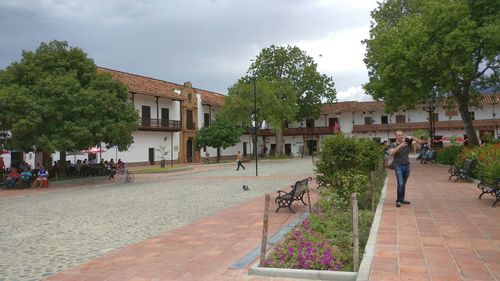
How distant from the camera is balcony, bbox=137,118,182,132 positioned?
3809cm

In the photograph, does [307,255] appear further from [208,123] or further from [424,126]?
[424,126]

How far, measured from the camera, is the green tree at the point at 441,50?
20.0 m

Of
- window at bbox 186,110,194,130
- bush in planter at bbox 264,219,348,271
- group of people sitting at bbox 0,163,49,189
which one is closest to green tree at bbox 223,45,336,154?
window at bbox 186,110,194,130

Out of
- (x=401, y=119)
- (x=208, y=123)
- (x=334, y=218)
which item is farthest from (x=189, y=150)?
(x=334, y=218)

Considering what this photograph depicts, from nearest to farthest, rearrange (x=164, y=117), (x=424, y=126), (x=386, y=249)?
1. (x=386, y=249)
2. (x=164, y=117)
3. (x=424, y=126)

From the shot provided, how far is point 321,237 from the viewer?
242 inches

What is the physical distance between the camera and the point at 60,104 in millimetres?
20016

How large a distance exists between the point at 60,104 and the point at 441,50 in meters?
17.9

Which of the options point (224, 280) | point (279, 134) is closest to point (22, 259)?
point (224, 280)

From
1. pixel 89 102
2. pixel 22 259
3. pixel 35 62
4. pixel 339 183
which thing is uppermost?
pixel 35 62

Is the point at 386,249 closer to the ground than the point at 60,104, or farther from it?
closer to the ground

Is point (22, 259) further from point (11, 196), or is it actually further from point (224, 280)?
point (11, 196)

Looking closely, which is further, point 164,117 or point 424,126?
point 424,126

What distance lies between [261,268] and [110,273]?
75.5 inches
